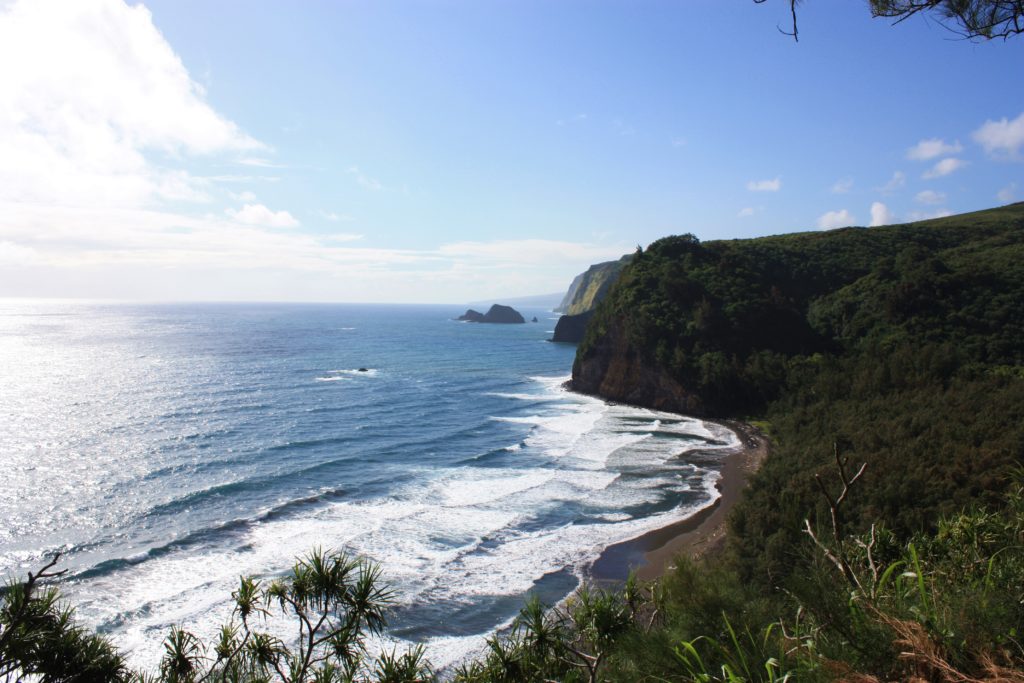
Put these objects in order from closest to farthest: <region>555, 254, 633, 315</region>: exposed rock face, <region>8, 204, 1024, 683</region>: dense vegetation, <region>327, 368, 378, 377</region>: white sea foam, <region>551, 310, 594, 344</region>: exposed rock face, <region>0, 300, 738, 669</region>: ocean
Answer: <region>8, 204, 1024, 683</region>: dense vegetation → <region>0, 300, 738, 669</region>: ocean → <region>327, 368, 378, 377</region>: white sea foam → <region>551, 310, 594, 344</region>: exposed rock face → <region>555, 254, 633, 315</region>: exposed rock face

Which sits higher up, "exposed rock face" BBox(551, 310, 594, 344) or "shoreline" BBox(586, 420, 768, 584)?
"exposed rock face" BBox(551, 310, 594, 344)

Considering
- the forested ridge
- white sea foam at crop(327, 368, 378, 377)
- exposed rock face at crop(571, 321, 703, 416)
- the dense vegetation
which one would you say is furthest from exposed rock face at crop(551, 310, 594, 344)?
exposed rock face at crop(571, 321, 703, 416)

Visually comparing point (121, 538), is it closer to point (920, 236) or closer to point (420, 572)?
point (420, 572)

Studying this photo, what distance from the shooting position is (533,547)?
26.6 metres

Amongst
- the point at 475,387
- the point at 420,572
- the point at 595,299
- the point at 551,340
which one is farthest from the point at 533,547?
the point at 595,299

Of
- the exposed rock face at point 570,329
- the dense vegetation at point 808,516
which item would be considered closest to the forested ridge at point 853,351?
the dense vegetation at point 808,516

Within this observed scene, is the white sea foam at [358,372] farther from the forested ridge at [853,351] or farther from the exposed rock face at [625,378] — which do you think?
the forested ridge at [853,351]

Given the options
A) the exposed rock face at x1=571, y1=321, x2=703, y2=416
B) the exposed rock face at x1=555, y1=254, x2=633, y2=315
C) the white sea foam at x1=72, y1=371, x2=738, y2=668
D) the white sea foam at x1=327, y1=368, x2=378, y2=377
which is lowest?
the white sea foam at x1=72, y1=371, x2=738, y2=668

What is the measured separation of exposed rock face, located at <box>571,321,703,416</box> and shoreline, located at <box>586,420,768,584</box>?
20799 millimetres

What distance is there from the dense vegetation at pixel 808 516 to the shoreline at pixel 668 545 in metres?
2.16

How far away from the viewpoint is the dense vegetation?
5.21m

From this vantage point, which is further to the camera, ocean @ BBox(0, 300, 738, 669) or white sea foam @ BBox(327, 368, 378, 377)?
white sea foam @ BBox(327, 368, 378, 377)

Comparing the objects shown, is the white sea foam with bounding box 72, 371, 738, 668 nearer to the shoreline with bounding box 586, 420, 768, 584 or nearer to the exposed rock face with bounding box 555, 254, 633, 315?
the shoreline with bounding box 586, 420, 768, 584

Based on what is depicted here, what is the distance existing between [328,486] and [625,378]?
120ft
